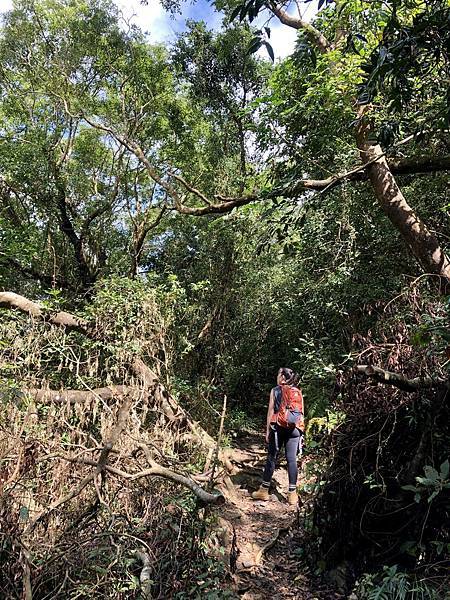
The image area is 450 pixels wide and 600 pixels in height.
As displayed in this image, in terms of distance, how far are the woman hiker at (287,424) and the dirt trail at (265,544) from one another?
40 cm

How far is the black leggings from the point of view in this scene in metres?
5.42

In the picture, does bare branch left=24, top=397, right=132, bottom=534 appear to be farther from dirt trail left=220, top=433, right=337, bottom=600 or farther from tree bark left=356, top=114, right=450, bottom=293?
tree bark left=356, top=114, right=450, bottom=293

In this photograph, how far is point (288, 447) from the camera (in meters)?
5.51

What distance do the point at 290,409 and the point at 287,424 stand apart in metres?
0.18

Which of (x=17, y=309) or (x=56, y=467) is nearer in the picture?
(x=56, y=467)

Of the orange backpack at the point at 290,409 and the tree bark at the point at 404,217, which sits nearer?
the tree bark at the point at 404,217

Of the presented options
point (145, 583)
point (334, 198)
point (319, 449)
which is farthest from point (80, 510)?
point (334, 198)

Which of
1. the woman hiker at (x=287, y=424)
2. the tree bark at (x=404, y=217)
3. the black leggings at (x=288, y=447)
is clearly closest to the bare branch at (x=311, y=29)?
the tree bark at (x=404, y=217)

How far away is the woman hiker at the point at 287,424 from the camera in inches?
213

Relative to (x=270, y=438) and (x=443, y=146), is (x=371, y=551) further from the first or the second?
(x=443, y=146)

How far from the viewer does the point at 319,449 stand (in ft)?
13.3

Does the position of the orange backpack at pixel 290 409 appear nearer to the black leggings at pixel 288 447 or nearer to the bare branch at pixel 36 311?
the black leggings at pixel 288 447

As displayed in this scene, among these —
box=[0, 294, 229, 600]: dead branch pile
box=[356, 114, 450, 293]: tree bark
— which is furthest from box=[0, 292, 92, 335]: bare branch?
box=[356, 114, 450, 293]: tree bark

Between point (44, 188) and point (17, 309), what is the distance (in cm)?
473
